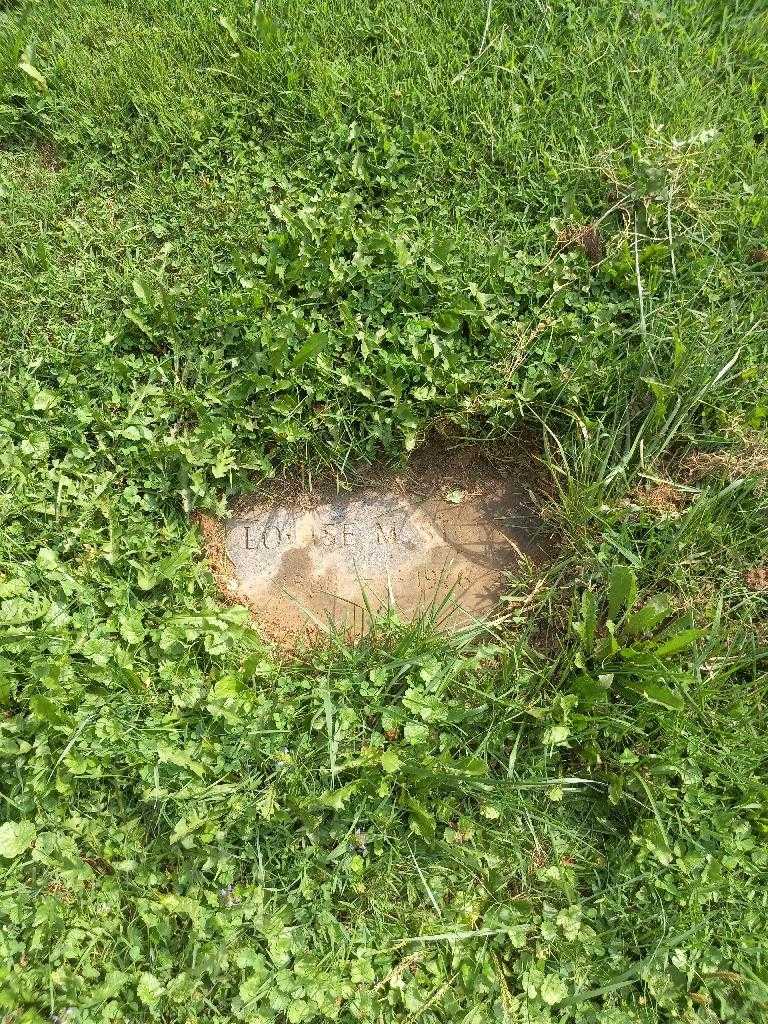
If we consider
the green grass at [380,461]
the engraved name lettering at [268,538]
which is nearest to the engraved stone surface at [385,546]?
the engraved name lettering at [268,538]

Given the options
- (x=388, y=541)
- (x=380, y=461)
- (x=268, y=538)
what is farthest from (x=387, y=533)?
(x=268, y=538)

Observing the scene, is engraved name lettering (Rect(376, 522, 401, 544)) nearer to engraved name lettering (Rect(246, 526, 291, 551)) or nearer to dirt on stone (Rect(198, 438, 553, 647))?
dirt on stone (Rect(198, 438, 553, 647))

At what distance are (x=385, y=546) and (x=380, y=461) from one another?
0.32 metres

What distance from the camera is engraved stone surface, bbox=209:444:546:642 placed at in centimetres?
280

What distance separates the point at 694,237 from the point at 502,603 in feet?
5.04

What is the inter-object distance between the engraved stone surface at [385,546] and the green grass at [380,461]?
133 millimetres

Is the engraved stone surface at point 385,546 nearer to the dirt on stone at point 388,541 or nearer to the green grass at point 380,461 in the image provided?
the dirt on stone at point 388,541

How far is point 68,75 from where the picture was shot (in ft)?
11.3

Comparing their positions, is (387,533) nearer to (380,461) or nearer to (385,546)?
(385,546)

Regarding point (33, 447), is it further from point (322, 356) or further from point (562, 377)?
point (562, 377)

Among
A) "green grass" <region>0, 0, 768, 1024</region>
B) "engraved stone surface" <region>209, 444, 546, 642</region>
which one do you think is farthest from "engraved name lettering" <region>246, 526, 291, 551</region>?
"green grass" <region>0, 0, 768, 1024</region>

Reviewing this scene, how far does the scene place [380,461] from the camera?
2.98 meters

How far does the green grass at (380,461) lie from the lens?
2.32 m

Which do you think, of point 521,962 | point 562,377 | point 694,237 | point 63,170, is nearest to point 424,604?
point 562,377
